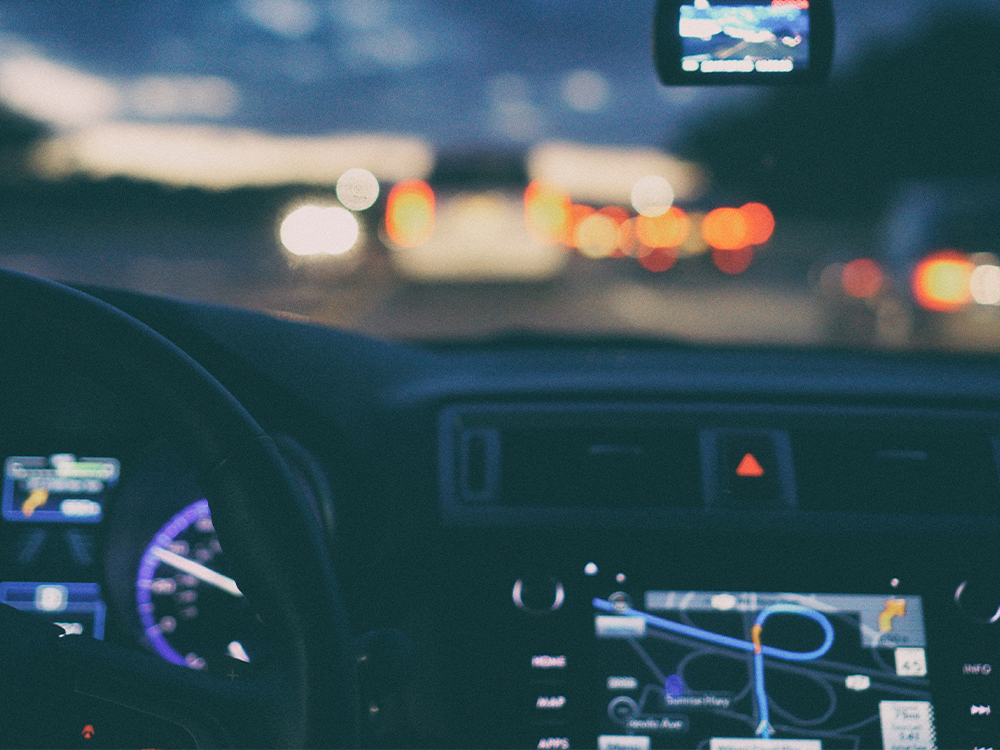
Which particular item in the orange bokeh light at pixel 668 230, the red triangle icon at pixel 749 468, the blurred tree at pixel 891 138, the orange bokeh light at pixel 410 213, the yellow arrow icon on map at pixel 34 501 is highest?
the blurred tree at pixel 891 138

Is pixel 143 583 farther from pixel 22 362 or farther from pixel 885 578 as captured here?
pixel 885 578

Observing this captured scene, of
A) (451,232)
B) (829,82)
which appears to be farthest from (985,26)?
(829,82)

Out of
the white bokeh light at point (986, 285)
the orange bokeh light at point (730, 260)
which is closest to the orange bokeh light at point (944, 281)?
the white bokeh light at point (986, 285)

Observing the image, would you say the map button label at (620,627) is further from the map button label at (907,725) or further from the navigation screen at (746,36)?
the navigation screen at (746,36)

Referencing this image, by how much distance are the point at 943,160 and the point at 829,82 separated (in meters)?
40.3

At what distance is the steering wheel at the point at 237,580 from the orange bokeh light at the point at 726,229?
20.8m

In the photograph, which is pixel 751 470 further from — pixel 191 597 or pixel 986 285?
pixel 986 285

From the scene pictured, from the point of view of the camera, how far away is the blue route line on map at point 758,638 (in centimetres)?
241

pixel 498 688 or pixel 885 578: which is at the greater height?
pixel 885 578

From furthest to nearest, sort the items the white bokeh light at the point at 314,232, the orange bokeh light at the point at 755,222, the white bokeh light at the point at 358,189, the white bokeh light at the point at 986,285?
1. the orange bokeh light at the point at 755,222
2. the white bokeh light at the point at 358,189
3. the white bokeh light at the point at 986,285
4. the white bokeh light at the point at 314,232

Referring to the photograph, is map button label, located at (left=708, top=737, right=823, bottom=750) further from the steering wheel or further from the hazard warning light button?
the steering wheel

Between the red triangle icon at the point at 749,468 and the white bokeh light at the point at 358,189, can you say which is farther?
the white bokeh light at the point at 358,189

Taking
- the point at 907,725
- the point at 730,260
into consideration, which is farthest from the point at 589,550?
the point at 730,260

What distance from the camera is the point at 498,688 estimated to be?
2475 mm
